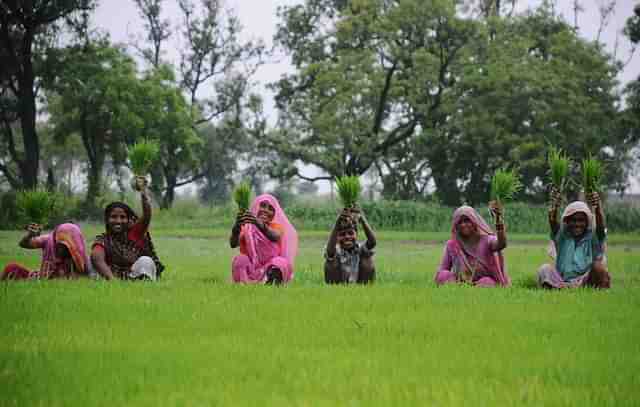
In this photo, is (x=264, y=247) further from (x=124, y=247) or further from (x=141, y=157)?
(x=141, y=157)

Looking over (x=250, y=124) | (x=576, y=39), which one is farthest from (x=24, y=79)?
(x=576, y=39)

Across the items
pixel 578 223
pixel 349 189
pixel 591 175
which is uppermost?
pixel 591 175

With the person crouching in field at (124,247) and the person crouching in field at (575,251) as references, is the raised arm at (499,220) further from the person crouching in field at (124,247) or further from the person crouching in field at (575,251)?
the person crouching in field at (124,247)

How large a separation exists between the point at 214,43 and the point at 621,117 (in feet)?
76.0

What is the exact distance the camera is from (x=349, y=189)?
940cm

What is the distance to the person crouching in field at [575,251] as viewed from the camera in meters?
9.37

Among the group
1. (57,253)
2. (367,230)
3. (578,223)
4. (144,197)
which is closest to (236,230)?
(144,197)

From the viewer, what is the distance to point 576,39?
37562 mm

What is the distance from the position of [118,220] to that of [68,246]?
68 cm

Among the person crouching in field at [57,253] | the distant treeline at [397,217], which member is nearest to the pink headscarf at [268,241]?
the person crouching in field at [57,253]

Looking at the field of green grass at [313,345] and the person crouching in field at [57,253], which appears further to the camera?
the person crouching in field at [57,253]

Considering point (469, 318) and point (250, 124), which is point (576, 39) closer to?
point (250, 124)

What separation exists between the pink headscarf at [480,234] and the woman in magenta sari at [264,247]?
6.37ft

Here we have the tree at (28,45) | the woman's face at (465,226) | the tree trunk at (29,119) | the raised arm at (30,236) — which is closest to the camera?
the raised arm at (30,236)
